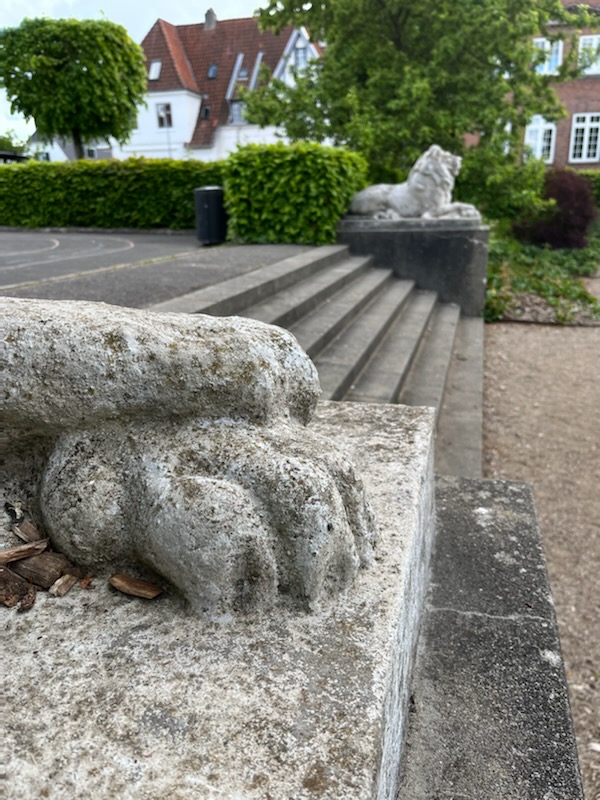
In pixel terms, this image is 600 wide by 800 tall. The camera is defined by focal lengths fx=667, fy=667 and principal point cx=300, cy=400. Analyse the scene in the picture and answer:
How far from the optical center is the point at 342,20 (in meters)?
13.8

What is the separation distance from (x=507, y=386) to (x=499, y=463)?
2180 millimetres

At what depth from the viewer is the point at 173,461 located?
4.83 ft

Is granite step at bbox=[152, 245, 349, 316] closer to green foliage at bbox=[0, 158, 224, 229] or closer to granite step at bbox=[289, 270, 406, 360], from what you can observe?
granite step at bbox=[289, 270, 406, 360]

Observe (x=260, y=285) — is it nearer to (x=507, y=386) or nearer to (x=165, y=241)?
(x=507, y=386)

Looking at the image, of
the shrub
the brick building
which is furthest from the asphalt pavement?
the brick building

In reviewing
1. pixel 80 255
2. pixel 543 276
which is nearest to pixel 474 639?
pixel 80 255

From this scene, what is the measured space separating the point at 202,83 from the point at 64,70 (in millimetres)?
18090

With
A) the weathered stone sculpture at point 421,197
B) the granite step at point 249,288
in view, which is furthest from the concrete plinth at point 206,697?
the weathered stone sculpture at point 421,197

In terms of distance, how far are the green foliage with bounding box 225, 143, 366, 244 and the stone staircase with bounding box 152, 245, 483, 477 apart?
33.8 inches

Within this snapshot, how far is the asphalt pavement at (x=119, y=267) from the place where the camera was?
5.07 m

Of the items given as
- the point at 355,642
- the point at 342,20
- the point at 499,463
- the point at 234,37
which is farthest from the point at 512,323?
the point at 234,37

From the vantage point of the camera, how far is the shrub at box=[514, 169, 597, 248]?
1582 centimetres

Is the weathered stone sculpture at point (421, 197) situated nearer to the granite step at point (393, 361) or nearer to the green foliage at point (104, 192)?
the granite step at point (393, 361)

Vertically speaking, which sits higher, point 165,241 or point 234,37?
point 234,37
